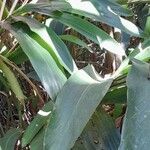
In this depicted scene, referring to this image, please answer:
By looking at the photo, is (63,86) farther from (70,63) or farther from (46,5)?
(46,5)

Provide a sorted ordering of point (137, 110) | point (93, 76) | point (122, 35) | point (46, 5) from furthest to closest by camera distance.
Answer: point (122, 35), point (46, 5), point (93, 76), point (137, 110)

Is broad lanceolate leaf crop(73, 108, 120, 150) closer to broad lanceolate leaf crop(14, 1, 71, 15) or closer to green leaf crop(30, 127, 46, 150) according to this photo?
green leaf crop(30, 127, 46, 150)

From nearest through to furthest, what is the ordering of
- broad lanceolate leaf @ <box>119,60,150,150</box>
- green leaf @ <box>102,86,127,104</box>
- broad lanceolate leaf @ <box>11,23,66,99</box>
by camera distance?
broad lanceolate leaf @ <box>119,60,150,150</box>, broad lanceolate leaf @ <box>11,23,66,99</box>, green leaf @ <box>102,86,127,104</box>

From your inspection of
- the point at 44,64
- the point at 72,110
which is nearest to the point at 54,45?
the point at 44,64

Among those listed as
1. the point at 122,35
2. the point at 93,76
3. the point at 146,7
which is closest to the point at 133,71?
the point at 93,76

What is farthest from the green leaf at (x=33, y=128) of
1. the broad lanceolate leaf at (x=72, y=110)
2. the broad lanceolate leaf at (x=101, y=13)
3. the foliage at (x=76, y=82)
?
the broad lanceolate leaf at (x=101, y=13)

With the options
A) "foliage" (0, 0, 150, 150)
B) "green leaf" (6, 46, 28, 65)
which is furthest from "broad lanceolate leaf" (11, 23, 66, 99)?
"green leaf" (6, 46, 28, 65)

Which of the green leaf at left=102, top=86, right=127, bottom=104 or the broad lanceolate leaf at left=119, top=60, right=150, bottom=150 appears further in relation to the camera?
the green leaf at left=102, top=86, right=127, bottom=104
